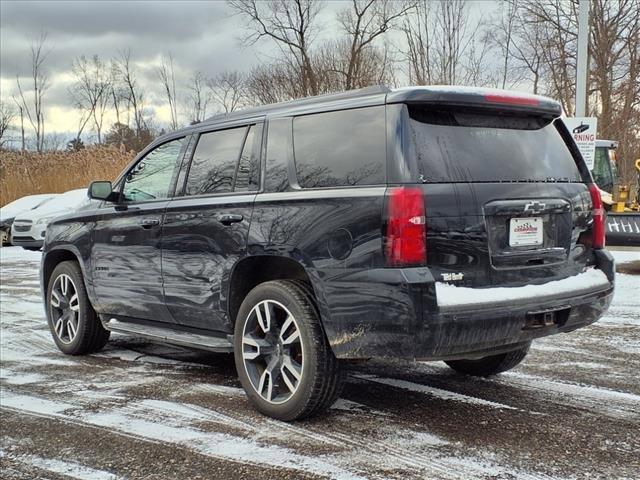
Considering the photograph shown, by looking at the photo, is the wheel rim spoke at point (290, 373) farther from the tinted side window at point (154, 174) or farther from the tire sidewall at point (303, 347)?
the tinted side window at point (154, 174)

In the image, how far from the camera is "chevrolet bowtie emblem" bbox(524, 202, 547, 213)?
143 inches

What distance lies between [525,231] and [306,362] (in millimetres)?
1387

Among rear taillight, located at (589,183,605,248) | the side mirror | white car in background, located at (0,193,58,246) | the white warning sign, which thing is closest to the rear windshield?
rear taillight, located at (589,183,605,248)

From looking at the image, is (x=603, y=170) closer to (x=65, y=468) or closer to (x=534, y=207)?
(x=534, y=207)

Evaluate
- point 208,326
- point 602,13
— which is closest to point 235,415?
point 208,326

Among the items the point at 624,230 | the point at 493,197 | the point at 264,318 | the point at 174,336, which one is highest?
the point at 493,197

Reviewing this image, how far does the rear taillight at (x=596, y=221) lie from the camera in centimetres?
407

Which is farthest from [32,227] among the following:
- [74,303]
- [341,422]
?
[341,422]

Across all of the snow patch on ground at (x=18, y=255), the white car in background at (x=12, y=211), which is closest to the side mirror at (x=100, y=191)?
the snow patch on ground at (x=18, y=255)

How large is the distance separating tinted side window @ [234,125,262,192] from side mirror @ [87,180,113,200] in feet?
4.98

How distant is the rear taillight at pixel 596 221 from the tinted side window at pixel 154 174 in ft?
Answer: 9.20

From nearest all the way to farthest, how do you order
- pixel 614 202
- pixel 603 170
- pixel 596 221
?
pixel 596 221 → pixel 614 202 → pixel 603 170

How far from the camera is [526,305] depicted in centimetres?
353

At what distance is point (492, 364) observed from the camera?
4703 mm
